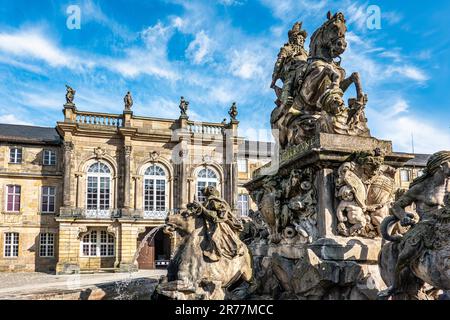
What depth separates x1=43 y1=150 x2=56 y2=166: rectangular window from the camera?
31891 millimetres

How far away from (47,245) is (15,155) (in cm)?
740

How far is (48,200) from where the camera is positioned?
103 ft

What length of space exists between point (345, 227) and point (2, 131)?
34556mm

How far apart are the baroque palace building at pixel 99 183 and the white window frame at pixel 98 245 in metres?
0.07

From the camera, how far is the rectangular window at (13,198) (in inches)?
1209

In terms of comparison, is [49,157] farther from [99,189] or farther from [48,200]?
[99,189]

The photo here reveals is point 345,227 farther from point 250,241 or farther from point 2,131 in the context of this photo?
point 2,131

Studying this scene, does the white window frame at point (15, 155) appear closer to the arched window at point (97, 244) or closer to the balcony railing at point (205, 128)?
the arched window at point (97, 244)

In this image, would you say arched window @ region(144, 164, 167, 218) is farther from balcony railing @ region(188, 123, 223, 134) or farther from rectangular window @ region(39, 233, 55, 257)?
rectangular window @ region(39, 233, 55, 257)

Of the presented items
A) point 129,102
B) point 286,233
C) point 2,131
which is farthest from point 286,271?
point 2,131

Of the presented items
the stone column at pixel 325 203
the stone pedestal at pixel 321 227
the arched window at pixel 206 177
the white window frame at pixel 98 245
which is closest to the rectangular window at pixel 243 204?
the arched window at pixel 206 177

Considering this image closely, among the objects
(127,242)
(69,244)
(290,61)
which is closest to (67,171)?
(69,244)

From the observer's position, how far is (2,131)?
33094mm

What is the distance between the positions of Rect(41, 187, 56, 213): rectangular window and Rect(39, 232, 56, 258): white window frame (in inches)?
73.0
